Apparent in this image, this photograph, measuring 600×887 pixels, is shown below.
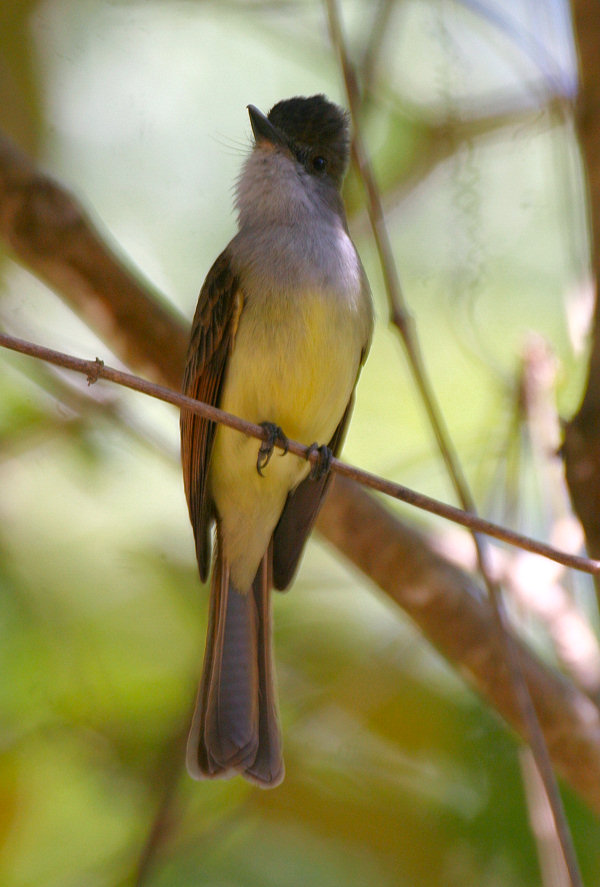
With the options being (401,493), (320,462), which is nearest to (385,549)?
(320,462)

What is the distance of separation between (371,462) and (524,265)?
0.72m

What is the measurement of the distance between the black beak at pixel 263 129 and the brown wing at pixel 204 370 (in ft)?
1.25

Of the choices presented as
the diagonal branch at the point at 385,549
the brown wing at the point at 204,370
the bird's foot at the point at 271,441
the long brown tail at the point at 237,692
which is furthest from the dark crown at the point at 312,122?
the long brown tail at the point at 237,692

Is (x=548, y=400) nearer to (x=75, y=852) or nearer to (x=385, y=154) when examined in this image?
(x=385, y=154)

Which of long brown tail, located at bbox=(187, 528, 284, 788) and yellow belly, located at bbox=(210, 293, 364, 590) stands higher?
yellow belly, located at bbox=(210, 293, 364, 590)

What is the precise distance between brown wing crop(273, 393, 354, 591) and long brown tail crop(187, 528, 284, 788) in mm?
40

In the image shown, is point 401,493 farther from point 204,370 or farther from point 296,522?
point 296,522

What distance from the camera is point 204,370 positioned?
2562 millimetres


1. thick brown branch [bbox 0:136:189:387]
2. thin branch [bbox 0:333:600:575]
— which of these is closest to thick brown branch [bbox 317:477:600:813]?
thick brown branch [bbox 0:136:189:387]

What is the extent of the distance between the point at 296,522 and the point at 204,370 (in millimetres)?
Answer: 477

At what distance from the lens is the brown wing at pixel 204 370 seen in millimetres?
2535

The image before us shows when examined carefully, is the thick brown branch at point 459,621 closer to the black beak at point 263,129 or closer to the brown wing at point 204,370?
the brown wing at point 204,370

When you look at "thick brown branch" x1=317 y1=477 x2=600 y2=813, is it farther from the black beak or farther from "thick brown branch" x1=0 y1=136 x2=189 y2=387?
the black beak

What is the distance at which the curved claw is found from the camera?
2.40m
